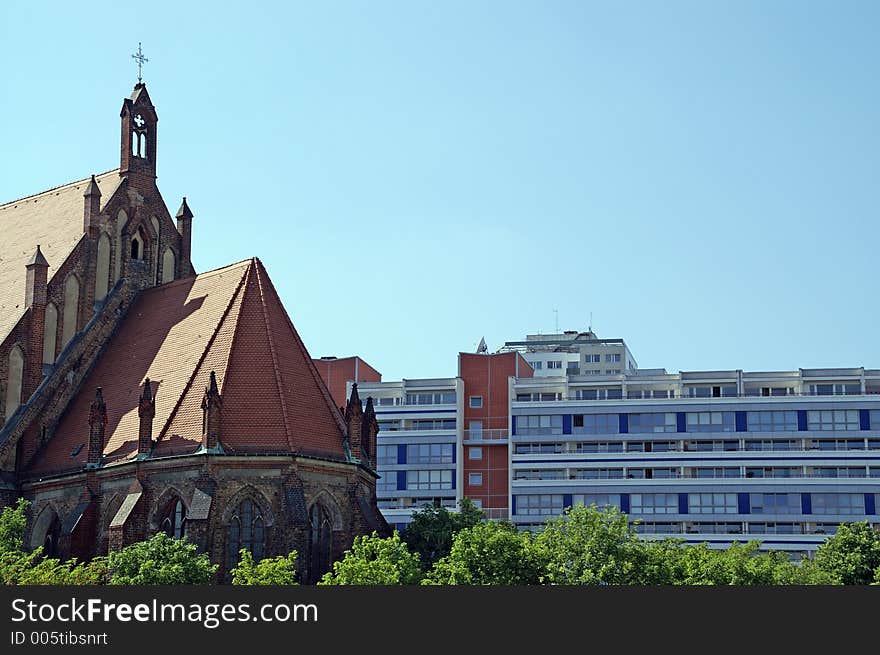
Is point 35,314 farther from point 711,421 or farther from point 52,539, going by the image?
point 711,421

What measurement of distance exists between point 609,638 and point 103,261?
4603cm

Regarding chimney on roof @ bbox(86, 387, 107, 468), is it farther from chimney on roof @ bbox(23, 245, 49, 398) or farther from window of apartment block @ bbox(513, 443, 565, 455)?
window of apartment block @ bbox(513, 443, 565, 455)

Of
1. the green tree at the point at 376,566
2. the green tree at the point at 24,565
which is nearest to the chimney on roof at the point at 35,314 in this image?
the green tree at the point at 24,565

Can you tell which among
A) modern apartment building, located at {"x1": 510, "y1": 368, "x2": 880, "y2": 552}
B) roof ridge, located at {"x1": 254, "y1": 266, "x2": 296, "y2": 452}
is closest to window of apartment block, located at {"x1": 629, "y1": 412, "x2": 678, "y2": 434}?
modern apartment building, located at {"x1": 510, "y1": 368, "x2": 880, "y2": 552}

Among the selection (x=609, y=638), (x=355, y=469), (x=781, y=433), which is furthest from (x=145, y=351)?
(x=781, y=433)

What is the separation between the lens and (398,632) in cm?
3053

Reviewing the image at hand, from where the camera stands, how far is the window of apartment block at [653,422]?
109812 millimetres

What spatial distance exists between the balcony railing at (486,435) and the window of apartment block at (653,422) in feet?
35.5

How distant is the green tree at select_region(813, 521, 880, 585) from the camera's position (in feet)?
210

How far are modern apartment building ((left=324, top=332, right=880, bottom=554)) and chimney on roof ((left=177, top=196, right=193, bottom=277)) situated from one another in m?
43.9

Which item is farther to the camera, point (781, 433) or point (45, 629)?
point (781, 433)

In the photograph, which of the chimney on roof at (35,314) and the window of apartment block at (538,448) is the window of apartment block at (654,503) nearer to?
the window of apartment block at (538,448)

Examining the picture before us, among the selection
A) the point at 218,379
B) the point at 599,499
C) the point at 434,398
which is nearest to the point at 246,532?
the point at 218,379

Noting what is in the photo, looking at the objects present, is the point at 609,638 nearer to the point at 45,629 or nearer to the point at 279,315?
the point at 45,629
